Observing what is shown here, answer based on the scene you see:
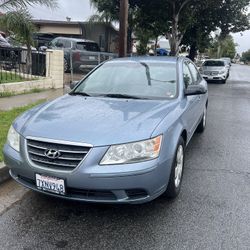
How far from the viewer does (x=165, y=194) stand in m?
3.81

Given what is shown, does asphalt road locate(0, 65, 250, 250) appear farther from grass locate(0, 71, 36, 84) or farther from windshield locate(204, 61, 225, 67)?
windshield locate(204, 61, 225, 67)

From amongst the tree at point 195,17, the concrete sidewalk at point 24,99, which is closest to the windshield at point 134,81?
the concrete sidewalk at point 24,99

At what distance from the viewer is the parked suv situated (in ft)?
53.0

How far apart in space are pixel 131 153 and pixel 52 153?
71 centimetres

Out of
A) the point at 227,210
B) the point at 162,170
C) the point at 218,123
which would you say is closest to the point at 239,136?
the point at 218,123

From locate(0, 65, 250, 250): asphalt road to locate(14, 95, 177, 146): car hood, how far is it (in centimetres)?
83

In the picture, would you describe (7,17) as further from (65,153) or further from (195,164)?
(65,153)

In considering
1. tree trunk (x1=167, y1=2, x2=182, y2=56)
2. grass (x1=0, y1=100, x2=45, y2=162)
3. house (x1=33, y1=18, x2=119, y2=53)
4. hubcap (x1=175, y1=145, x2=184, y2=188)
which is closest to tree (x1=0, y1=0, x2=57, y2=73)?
grass (x1=0, y1=100, x2=45, y2=162)

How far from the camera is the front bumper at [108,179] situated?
3.10 m

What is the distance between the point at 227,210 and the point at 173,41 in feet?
62.2

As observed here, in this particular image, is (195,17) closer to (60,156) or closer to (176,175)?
(176,175)

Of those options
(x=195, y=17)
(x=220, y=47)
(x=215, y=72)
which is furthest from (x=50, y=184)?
(x=220, y=47)

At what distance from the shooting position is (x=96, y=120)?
3.57 metres

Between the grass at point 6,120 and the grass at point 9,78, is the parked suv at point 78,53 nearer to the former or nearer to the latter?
the grass at point 9,78
